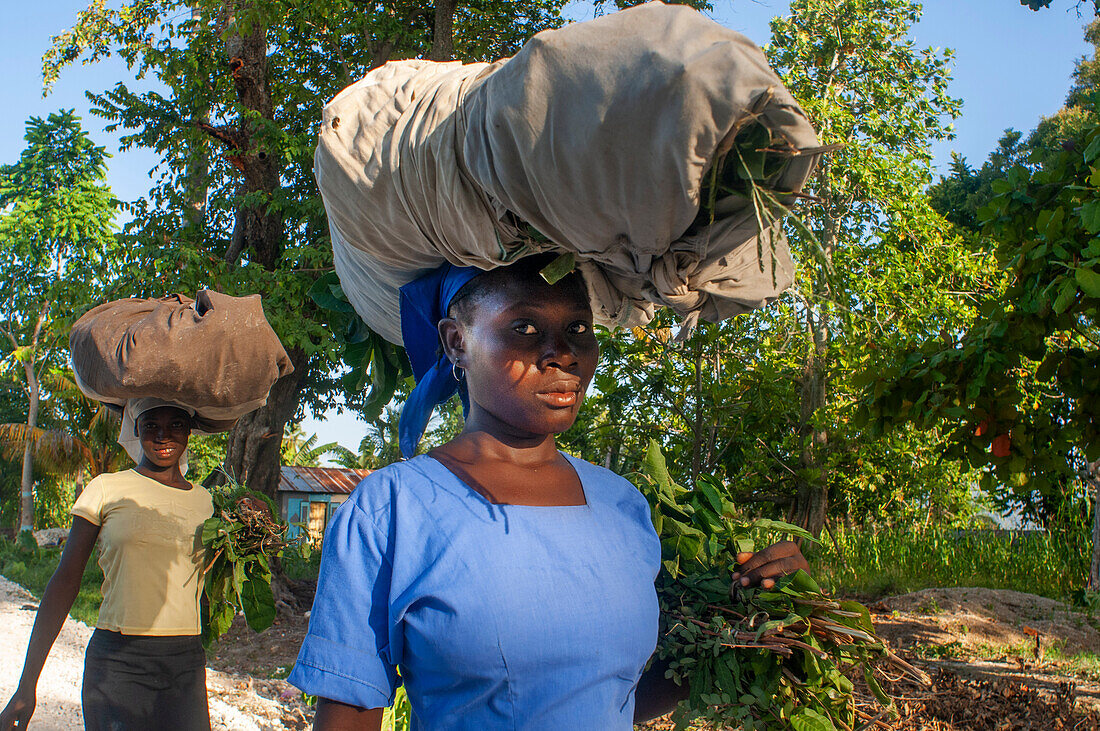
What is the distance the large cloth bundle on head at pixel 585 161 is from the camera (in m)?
1.10

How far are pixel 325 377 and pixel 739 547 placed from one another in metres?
11.8

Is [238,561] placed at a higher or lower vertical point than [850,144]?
lower

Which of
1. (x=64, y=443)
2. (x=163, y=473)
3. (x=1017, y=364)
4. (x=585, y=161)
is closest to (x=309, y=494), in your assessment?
(x=64, y=443)

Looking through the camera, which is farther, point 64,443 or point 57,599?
point 64,443

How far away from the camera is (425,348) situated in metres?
1.92

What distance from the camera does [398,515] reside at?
1388mm

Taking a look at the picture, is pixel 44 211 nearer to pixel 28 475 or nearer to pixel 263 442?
pixel 28 475

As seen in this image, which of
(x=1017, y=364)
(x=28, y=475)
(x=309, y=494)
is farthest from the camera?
(x=309, y=494)

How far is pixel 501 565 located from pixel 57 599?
7.44ft

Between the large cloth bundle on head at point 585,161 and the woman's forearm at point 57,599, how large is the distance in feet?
6.06

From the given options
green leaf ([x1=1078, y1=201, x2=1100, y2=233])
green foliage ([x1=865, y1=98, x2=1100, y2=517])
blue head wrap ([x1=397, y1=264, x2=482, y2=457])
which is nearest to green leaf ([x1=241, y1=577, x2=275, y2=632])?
blue head wrap ([x1=397, y1=264, x2=482, y2=457])

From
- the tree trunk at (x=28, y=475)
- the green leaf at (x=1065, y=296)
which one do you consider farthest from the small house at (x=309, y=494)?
the green leaf at (x=1065, y=296)

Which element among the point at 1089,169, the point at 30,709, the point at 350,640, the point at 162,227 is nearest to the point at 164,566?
the point at 30,709

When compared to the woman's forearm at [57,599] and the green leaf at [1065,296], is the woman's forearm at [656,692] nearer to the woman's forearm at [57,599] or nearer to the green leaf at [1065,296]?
the green leaf at [1065,296]
